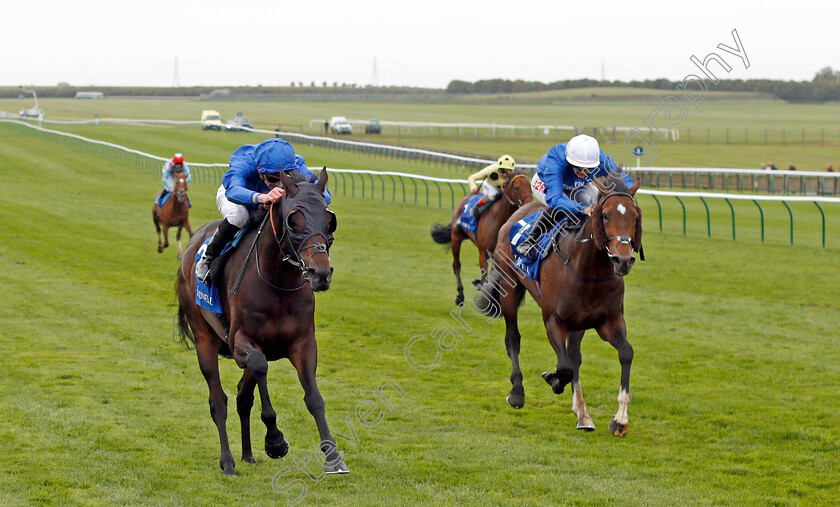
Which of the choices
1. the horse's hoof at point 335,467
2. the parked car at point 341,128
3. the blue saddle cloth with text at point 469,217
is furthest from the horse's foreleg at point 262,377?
the parked car at point 341,128

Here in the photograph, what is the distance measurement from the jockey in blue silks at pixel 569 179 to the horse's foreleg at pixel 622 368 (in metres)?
0.89

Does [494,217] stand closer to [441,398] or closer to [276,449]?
[441,398]

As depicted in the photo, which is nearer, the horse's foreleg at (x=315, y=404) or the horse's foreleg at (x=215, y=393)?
the horse's foreleg at (x=315, y=404)

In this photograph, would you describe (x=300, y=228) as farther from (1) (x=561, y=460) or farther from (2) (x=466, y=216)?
(2) (x=466, y=216)

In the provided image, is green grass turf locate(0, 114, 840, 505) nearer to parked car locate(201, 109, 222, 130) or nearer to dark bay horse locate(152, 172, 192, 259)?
dark bay horse locate(152, 172, 192, 259)

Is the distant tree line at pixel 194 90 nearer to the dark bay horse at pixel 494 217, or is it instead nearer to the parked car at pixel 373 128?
the parked car at pixel 373 128

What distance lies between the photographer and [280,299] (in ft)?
18.0

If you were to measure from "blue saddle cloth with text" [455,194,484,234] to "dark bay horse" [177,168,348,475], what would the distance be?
21.4ft

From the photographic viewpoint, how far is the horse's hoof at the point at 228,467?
580cm

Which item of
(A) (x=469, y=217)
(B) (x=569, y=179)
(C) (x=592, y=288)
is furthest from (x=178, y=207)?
(C) (x=592, y=288)

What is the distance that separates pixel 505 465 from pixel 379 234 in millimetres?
14843

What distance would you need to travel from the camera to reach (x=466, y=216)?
1241 cm

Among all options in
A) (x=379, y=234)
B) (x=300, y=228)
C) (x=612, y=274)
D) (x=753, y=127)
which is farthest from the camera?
(x=753, y=127)

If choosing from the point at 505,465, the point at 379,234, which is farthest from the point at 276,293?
the point at 379,234
